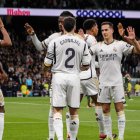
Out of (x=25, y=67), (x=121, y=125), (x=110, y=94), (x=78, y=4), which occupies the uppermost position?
(x=78, y=4)

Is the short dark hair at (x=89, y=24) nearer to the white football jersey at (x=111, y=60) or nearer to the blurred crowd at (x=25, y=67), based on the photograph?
the white football jersey at (x=111, y=60)

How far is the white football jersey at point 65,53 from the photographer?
45.0ft

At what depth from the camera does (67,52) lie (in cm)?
1371

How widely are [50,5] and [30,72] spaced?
7639mm

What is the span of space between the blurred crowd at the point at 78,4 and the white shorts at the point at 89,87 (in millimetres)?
36148

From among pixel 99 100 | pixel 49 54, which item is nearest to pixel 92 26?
pixel 99 100

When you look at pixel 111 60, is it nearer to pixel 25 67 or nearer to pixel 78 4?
pixel 25 67

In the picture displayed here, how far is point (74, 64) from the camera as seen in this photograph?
13805 millimetres

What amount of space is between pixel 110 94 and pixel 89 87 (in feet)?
3.51

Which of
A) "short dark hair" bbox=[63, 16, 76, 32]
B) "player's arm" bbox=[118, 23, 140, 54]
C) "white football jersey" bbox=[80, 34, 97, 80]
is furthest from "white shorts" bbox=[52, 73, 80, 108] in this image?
"white football jersey" bbox=[80, 34, 97, 80]

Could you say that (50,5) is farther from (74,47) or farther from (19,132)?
(74,47)

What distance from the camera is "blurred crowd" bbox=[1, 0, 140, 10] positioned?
52.6 m

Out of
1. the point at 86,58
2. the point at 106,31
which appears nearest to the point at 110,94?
the point at 106,31

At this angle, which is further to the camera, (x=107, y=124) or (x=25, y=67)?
(x=25, y=67)
